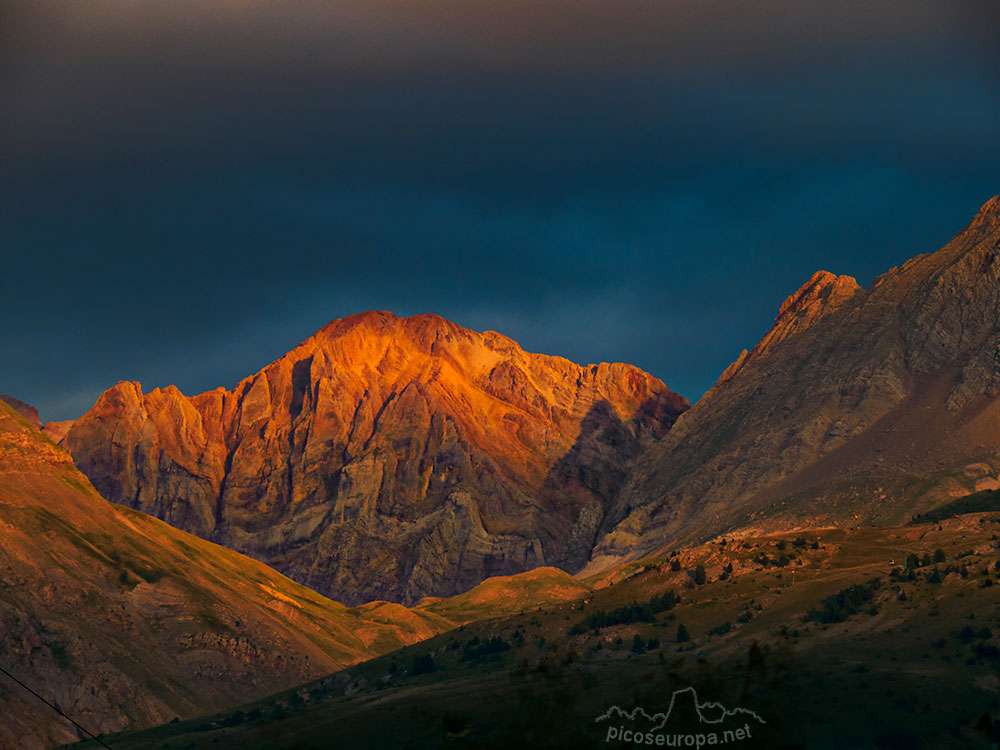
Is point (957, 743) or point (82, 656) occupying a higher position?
point (82, 656)

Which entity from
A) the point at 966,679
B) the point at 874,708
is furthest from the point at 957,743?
the point at 966,679

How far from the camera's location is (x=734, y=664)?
99.6 metres

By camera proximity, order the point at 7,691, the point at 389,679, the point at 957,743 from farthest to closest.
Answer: the point at 389,679
the point at 7,691
the point at 957,743

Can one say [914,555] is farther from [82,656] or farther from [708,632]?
[82,656]

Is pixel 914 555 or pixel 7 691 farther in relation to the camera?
pixel 914 555

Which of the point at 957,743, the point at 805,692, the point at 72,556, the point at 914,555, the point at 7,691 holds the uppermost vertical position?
the point at 72,556

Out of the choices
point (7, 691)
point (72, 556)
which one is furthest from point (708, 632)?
point (72, 556)

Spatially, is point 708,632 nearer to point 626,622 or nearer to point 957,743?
point 626,622

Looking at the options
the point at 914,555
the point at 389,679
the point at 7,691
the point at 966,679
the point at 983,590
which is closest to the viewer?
the point at 966,679

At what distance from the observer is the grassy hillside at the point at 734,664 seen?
262ft

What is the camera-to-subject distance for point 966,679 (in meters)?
91.3

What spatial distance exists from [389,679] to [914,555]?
294ft

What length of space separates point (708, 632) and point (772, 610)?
383 inches

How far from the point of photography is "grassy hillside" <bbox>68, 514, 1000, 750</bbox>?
262ft
